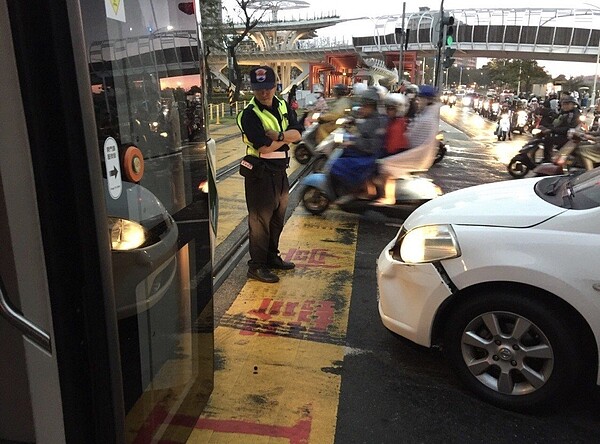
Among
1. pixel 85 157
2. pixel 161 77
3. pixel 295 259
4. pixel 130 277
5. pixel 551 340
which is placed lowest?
pixel 295 259

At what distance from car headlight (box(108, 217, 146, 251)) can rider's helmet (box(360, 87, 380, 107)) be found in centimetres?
730

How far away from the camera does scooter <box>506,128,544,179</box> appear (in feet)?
35.0

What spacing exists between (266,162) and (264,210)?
1.49 ft

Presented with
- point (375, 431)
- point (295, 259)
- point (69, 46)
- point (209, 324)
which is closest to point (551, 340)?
point (375, 431)

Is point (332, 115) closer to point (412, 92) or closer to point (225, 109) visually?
point (412, 92)

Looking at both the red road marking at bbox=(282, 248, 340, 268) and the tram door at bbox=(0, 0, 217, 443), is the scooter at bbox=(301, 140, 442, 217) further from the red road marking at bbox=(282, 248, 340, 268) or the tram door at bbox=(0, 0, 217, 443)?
the tram door at bbox=(0, 0, 217, 443)

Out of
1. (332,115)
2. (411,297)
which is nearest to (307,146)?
(332,115)

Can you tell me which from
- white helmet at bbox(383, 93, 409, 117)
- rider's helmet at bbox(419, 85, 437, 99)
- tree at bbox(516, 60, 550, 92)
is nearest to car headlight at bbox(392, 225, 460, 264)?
white helmet at bbox(383, 93, 409, 117)

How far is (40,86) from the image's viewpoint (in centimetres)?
135

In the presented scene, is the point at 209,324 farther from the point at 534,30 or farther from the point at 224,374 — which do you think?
the point at 534,30

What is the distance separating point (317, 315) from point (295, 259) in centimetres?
141

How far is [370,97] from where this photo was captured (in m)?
9.67

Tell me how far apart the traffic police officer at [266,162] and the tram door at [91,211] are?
216 centimetres

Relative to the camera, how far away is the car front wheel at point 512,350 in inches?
110
